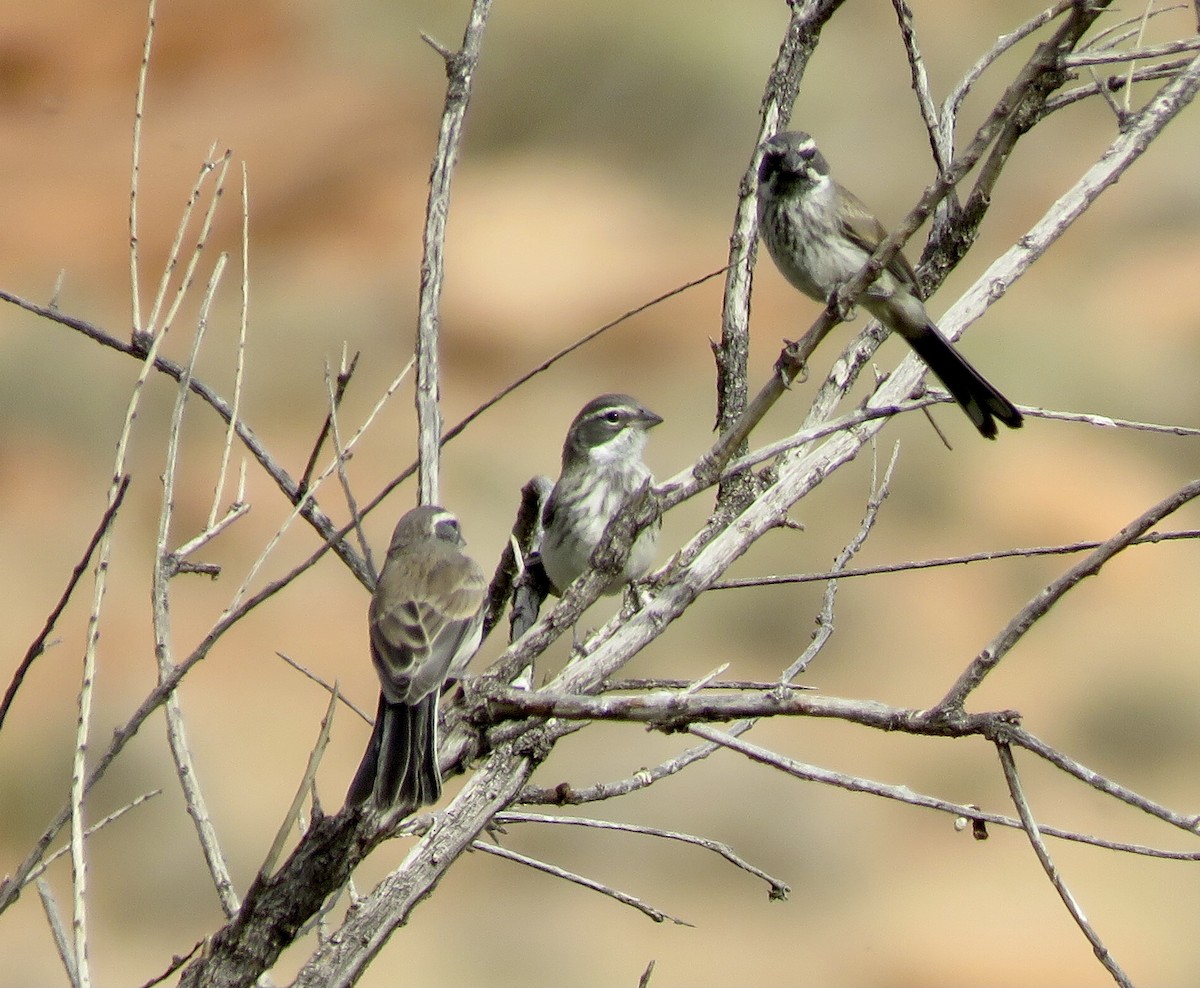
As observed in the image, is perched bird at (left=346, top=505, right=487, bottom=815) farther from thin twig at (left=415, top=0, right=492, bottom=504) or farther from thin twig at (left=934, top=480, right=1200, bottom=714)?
thin twig at (left=934, top=480, right=1200, bottom=714)

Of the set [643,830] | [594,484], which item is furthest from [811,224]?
[643,830]

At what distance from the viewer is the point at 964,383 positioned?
187 inches

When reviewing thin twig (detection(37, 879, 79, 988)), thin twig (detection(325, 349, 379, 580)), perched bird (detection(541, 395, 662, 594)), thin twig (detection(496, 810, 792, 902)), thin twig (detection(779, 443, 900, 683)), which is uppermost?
perched bird (detection(541, 395, 662, 594))

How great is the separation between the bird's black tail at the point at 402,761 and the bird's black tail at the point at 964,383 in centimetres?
184

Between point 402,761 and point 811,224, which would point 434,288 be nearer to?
point 402,761

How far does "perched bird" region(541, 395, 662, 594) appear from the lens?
6.02 meters

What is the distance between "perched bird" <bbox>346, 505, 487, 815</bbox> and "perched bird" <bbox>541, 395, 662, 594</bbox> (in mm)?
674

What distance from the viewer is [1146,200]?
22703 mm

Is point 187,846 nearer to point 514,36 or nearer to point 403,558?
point 403,558

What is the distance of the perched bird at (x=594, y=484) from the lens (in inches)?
237

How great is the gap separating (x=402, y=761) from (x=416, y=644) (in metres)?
0.95

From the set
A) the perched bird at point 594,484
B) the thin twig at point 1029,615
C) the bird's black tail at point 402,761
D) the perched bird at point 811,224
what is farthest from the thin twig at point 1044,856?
the perched bird at point 594,484

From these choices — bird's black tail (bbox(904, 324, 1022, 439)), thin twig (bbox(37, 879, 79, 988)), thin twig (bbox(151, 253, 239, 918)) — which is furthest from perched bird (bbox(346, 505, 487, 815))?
bird's black tail (bbox(904, 324, 1022, 439))

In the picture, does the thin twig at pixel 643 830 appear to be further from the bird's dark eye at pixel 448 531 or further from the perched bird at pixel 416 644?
the bird's dark eye at pixel 448 531
